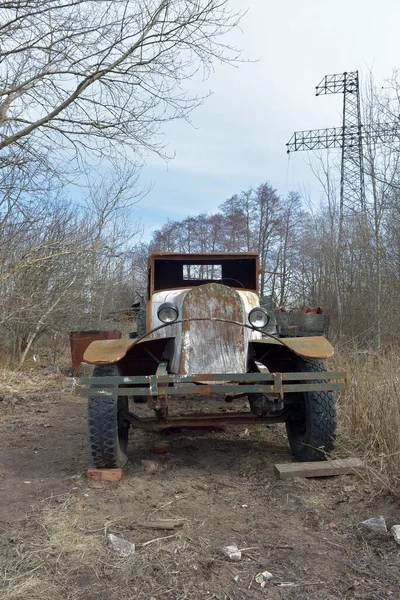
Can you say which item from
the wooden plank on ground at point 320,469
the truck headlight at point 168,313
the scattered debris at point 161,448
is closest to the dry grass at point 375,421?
the wooden plank on ground at point 320,469

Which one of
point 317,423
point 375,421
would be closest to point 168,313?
point 317,423

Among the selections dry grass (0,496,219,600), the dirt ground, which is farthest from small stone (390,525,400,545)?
dry grass (0,496,219,600)

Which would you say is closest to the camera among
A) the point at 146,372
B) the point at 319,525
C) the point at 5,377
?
the point at 319,525

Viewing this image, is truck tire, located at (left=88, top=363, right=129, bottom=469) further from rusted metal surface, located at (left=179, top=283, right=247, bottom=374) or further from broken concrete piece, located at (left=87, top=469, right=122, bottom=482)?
rusted metal surface, located at (left=179, top=283, right=247, bottom=374)

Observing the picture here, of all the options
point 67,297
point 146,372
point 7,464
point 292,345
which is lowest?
point 7,464

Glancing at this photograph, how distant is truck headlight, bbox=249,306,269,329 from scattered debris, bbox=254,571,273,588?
6.96ft

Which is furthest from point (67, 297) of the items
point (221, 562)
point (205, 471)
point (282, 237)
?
point (282, 237)

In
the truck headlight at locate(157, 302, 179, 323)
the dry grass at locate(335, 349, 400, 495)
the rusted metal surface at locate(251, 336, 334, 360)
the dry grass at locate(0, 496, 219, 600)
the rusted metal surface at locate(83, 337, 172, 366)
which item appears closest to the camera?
the dry grass at locate(0, 496, 219, 600)

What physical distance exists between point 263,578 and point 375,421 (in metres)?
2.34

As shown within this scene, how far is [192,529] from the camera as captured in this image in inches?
117

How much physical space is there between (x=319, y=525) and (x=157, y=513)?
3.39ft

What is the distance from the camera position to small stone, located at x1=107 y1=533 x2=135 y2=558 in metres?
2.66

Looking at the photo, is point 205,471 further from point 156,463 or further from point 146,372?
point 146,372

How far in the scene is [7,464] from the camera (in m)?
4.49
